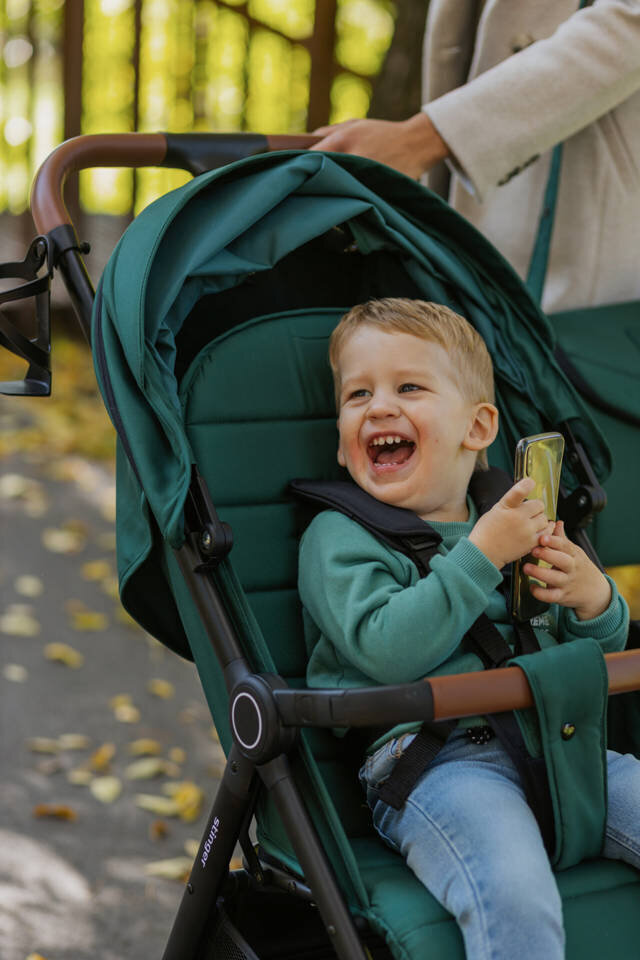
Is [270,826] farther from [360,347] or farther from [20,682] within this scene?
[20,682]

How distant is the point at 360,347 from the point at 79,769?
177cm

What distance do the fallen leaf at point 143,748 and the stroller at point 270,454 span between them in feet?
4.74

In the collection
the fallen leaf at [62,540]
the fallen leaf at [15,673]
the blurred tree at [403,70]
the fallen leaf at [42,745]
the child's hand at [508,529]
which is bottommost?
the fallen leaf at [62,540]

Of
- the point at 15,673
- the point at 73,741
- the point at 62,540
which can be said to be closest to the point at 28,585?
the point at 62,540

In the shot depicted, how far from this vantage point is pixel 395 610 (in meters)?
1.67

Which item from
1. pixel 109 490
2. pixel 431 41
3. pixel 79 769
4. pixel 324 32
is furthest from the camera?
pixel 324 32

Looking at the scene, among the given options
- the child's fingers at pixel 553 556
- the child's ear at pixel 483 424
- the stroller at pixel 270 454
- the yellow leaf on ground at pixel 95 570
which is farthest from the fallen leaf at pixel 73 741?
the child's fingers at pixel 553 556

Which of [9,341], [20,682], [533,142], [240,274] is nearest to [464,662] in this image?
[240,274]

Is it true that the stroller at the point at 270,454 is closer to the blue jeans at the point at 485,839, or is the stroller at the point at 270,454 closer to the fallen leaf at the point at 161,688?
the blue jeans at the point at 485,839

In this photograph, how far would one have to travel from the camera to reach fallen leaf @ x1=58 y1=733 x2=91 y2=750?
3285 millimetres

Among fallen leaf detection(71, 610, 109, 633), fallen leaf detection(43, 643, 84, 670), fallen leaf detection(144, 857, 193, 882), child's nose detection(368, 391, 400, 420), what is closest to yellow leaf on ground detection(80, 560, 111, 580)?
fallen leaf detection(71, 610, 109, 633)

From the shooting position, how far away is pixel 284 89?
664 cm

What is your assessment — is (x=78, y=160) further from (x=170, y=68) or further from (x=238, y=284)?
(x=170, y=68)

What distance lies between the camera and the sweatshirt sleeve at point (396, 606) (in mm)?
1665
